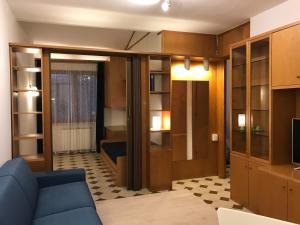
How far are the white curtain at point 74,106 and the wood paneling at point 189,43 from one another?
326 centimetres

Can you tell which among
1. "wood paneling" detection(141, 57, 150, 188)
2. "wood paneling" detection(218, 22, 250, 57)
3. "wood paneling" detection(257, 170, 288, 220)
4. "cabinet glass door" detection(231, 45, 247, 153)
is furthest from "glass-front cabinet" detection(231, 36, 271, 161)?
"wood paneling" detection(141, 57, 150, 188)

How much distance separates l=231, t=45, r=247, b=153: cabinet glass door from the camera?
11.9 ft

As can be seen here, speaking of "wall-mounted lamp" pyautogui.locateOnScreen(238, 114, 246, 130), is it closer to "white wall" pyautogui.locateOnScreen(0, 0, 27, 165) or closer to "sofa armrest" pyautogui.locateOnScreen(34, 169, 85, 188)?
"sofa armrest" pyautogui.locateOnScreen(34, 169, 85, 188)

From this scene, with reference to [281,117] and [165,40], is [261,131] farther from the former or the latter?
[165,40]

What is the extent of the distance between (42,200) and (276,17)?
373 centimetres

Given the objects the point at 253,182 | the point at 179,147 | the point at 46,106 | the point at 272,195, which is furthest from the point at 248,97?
the point at 46,106

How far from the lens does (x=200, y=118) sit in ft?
15.8

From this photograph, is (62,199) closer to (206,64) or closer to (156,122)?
(156,122)

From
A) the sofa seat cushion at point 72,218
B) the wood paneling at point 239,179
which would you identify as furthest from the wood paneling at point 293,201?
the sofa seat cushion at point 72,218

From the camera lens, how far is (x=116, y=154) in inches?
200

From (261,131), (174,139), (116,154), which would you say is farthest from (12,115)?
(261,131)

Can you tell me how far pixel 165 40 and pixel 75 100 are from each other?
11.8ft

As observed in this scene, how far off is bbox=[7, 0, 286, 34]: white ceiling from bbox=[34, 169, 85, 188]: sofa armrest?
2225 mm

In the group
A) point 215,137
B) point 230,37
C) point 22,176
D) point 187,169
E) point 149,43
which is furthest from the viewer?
point 149,43
